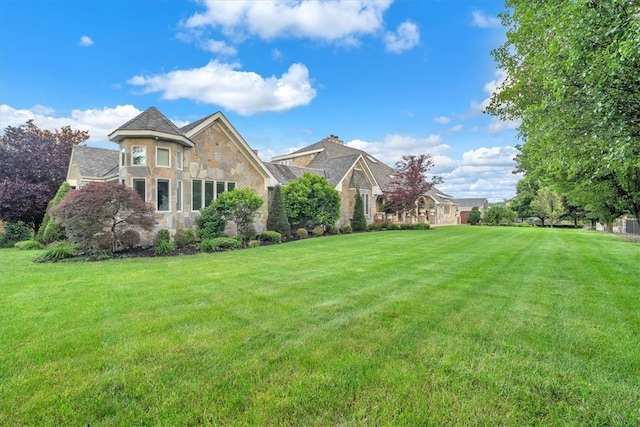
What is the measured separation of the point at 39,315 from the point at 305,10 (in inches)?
513

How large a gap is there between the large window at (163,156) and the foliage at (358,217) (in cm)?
1388

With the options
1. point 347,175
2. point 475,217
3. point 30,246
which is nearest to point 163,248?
point 30,246

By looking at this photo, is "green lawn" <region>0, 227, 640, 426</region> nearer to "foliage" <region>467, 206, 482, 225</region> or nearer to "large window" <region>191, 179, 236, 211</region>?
"large window" <region>191, 179, 236, 211</region>

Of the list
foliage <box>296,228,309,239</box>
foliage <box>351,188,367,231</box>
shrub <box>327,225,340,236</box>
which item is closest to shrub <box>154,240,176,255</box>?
foliage <box>296,228,309,239</box>

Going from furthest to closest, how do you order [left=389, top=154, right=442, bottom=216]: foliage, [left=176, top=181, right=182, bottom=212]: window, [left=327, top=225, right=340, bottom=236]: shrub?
[left=389, top=154, right=442, bottom=216]: foliage
[left=327, top=225, right=340, bottom=236]: shrub
[left=176, top=181, right=182, bottom=212]: window

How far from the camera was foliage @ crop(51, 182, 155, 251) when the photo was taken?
10719 mm

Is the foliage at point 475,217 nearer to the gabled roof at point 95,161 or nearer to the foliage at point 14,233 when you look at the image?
the gabled roof at point 95,161

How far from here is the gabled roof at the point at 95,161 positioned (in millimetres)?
18109

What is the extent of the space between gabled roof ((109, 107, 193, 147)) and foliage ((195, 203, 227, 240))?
3.56 metres

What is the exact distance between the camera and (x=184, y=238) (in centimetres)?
1350

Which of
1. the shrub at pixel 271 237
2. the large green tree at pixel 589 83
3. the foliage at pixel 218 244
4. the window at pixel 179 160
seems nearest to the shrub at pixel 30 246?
the window at pixel 179 160

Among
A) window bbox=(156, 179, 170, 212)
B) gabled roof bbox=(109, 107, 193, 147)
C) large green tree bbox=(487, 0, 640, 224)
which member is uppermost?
gabled roof bbox=(109, 107, 193, 147)

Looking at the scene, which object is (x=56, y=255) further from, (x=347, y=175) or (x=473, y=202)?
(x=473, y=202)

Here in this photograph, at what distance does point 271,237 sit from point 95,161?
12.8 m
